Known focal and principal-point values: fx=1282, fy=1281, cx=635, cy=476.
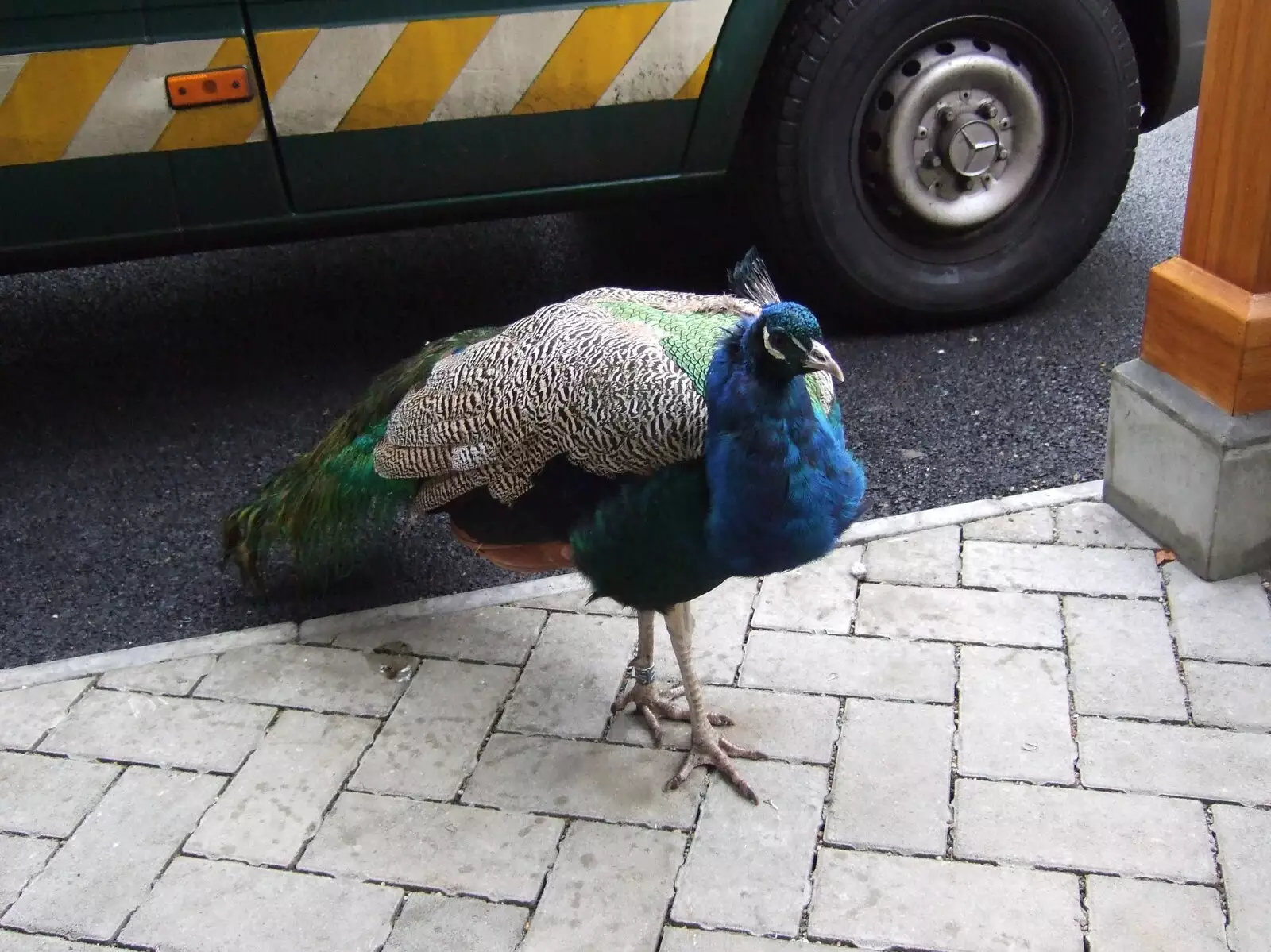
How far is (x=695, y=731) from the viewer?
2.65 m

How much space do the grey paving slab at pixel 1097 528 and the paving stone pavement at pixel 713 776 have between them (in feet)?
0.04

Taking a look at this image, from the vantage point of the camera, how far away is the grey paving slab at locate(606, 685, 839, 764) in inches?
105

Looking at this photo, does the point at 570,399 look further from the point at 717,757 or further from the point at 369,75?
the point at 369,75

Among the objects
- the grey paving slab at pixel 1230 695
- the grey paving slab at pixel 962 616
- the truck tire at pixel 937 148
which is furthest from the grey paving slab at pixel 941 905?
the truck tire at pixel 937 148

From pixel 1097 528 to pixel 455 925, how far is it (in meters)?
1.88

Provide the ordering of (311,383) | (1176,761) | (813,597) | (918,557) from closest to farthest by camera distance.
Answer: (1176,761)
(813,597)
(918,557)
(311,383)

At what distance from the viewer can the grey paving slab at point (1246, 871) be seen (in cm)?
218

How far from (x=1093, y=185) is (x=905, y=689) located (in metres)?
2.14

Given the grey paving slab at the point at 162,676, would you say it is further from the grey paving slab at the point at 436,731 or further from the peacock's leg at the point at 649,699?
the peacock's leg at the point at 649,699

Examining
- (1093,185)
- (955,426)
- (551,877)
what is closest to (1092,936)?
(551,877)

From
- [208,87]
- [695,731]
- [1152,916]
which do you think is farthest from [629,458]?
[208,87]

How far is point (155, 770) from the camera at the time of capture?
2721mm

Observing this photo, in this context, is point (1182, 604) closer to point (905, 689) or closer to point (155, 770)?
point (905, 689)

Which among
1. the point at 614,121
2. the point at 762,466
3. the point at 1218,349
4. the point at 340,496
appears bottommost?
the point at 340,496
